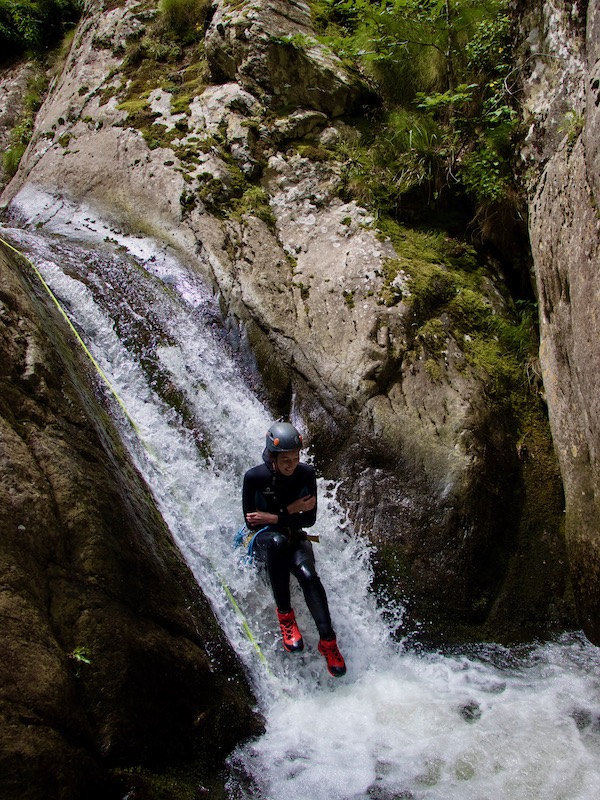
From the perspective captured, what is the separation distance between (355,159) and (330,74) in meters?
1.52

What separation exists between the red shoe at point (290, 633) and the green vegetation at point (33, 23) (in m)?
14.9

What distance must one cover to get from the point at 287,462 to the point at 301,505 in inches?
16.0

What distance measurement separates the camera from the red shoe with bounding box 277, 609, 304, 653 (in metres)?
3.99


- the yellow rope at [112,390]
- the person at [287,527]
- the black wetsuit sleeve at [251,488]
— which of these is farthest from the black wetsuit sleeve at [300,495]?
the yellow rope at [112,390]

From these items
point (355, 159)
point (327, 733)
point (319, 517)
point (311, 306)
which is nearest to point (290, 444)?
point (319, 517)

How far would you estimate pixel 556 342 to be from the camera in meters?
5.09

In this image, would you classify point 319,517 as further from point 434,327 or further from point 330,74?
point 330,74

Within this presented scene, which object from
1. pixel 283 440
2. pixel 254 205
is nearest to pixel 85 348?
pixel 283 440

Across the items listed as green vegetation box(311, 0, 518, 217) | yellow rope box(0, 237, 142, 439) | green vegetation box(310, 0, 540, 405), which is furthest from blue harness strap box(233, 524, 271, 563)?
green vegetation box(311, 0, 518, 217)

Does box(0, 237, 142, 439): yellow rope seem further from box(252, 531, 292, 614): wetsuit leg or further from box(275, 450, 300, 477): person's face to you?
box(252, 531, 292, 614): wetsuit leg

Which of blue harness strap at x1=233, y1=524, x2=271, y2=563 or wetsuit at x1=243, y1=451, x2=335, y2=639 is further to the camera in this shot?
blue harness strap at x1=233, y1=524, x2=271, y2=563

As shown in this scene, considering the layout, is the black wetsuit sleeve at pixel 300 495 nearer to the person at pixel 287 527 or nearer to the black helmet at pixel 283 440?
the person at pixel 287 527

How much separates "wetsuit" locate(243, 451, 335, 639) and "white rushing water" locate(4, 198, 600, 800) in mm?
415

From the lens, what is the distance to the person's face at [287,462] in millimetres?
4152
